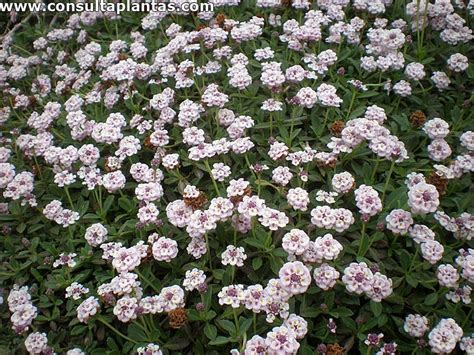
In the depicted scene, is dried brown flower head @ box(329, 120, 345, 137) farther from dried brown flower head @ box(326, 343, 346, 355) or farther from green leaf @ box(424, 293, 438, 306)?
dried brown flower head @ box(326, 343, 346, 355)

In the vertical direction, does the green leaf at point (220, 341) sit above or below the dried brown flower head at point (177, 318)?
below

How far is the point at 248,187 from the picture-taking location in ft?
9.20

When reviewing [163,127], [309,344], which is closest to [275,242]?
[309,344]

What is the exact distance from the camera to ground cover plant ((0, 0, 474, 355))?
2506 millimetres

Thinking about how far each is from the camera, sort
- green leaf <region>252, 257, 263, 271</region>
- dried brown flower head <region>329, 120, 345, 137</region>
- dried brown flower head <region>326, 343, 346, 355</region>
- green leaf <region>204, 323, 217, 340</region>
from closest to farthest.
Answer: dried brown flower head <region>326, 343, 346, 355</region> → green leaf <region>204, 323, 217, 340</region> → green leaf <region>252, 257, 263, 271</region> → dried brown flower head <region>329, 120, 345, 137</region>

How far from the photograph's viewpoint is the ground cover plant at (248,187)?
8.22 feet

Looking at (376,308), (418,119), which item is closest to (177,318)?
(376,308)

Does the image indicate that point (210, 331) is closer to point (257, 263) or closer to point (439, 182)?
point (257, 263)

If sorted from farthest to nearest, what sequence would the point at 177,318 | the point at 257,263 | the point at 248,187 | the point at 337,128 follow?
the point at 337,128 → the point at 248,187 → the point at 257,263 → the point at 177,318

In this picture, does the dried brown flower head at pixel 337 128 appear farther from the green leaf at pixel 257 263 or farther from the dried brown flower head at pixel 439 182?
the green leaf at pixel 257 263

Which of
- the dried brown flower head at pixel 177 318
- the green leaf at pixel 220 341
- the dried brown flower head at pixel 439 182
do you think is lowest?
the green leaf at pixel 220 341

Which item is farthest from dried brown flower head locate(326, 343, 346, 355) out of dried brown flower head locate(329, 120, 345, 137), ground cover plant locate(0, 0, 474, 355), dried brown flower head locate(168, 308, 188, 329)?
dried brown flower head locate(329, 120, 345, 137)

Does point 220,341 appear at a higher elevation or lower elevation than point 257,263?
lower

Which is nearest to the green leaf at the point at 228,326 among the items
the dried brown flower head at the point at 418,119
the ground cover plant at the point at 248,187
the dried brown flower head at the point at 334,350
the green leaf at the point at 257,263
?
the ground cover plant at the point at 248,187
